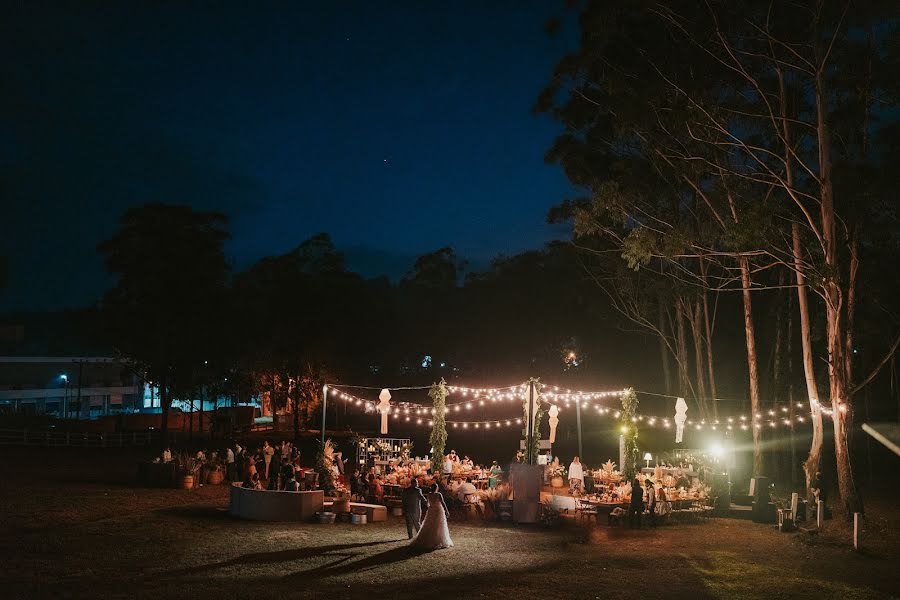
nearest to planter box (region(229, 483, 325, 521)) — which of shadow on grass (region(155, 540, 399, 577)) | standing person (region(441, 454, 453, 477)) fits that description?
shadow on grass (region(155, 540, 399, 577))

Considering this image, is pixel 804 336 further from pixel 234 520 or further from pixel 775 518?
pixel 234 520

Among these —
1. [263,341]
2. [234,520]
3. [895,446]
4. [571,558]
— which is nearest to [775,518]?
[571,558]

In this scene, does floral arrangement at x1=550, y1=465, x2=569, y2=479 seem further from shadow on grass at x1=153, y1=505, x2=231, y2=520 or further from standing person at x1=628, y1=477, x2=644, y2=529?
shadow on grass at x1=153, y1=505, x2=231, y2=520

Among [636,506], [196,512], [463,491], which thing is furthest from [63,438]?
[636,506]

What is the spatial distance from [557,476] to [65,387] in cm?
3916

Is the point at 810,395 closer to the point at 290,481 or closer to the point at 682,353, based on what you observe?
the point at 682,353

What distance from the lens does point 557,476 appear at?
2077 cm

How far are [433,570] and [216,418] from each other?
1068 inches

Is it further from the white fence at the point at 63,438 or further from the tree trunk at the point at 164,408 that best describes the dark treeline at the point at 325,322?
the white fence at the point at 63,438

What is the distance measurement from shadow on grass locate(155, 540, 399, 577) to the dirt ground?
3 cm

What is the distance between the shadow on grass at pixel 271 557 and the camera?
33.9 ft

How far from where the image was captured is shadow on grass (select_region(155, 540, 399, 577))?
10.3 metres

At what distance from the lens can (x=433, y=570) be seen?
35.6 ft

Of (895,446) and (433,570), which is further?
(433,570)
